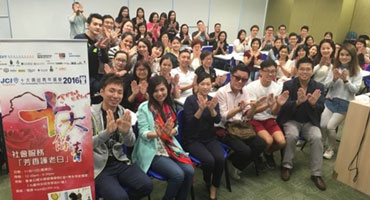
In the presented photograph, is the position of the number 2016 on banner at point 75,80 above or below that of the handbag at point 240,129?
above

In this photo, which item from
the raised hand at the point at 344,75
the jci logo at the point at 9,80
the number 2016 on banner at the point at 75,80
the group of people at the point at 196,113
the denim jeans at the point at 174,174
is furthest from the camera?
the raised hand at the point at 344,75

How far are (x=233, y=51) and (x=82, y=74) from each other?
562 centimetres

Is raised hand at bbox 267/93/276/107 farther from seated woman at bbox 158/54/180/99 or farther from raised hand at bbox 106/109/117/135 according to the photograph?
raised hand at bbox 106/109/117/135

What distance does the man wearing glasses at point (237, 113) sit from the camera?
10.4 ft

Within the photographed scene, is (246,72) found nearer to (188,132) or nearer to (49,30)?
(188,132)

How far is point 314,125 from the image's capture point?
3490 mm

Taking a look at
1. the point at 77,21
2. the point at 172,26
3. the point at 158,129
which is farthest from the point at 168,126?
the point at 172,26

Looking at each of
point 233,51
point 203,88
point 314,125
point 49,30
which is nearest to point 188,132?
point 203,88

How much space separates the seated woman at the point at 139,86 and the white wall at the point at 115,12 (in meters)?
2.97

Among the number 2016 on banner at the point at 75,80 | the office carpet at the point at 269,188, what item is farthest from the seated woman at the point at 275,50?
the number 2016 on banner at the point at 75,80

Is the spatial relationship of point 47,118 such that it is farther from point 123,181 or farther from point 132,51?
point 132,51

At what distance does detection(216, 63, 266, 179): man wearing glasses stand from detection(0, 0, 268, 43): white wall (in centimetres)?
390

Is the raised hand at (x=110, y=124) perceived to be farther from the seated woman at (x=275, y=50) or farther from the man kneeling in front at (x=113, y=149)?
the seated woman at (x=275, y=50)

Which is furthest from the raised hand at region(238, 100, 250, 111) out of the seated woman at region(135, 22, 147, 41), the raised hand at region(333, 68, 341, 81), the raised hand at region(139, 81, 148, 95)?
the seated woman at region(135, 22, 147, 41)
